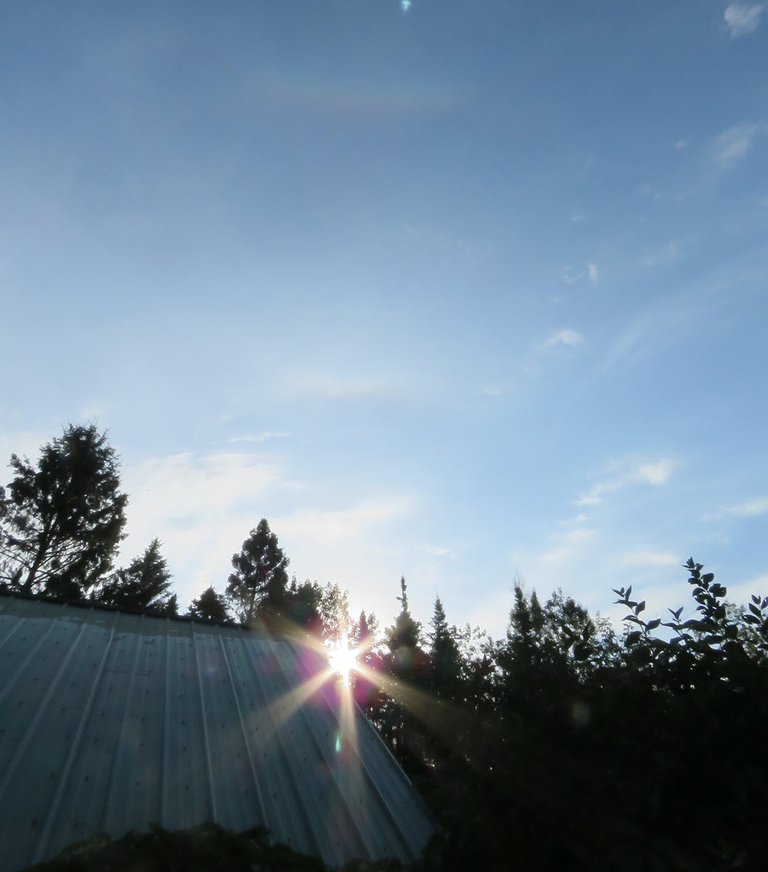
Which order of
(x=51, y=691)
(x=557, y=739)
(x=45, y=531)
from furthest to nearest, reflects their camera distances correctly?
(x=45, y=531)
(x=51, y=691)
(x=557, y=739)

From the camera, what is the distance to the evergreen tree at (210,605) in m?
36.8

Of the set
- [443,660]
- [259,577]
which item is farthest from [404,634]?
[443,660]

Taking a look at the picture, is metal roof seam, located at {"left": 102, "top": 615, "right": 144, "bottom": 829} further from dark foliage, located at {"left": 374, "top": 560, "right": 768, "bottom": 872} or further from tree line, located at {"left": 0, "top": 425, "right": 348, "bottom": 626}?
tree line, located at {"left": 0, "top": 425, "right": 348, "bottom": 626}

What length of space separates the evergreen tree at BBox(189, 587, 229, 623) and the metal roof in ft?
96.7

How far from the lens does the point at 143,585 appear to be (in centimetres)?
2769

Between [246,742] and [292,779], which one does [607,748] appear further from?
[246,742]

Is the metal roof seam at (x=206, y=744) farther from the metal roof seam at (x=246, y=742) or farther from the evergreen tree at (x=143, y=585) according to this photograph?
the evergreen tree at (x=143, y=585)

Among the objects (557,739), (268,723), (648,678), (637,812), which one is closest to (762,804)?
(637,812)

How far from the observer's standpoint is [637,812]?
10.2ft

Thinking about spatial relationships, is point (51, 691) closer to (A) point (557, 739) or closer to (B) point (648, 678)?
(A) point (557, 739)

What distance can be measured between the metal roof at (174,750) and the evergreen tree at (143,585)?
51.9ft

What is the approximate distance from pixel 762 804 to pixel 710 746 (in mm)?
326

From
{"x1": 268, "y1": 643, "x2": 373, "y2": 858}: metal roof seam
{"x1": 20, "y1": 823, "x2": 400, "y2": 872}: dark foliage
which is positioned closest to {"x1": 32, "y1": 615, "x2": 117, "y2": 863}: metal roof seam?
{"x1": 20, "y1": 823, "x2": 400, "y2": 872}: dark foliage

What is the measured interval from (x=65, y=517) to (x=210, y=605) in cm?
1566
